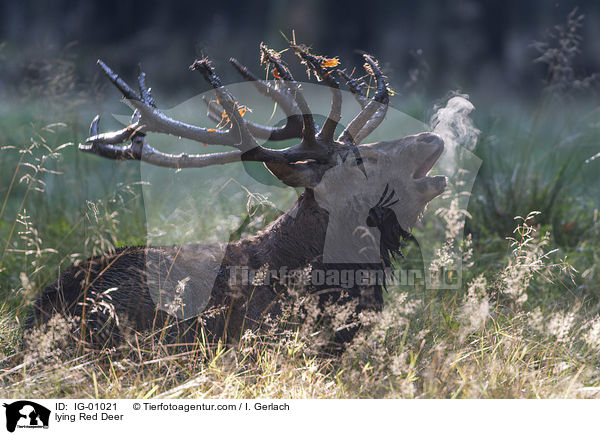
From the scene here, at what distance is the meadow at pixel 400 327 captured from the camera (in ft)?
8.52

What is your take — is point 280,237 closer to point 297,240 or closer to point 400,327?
point 297,240

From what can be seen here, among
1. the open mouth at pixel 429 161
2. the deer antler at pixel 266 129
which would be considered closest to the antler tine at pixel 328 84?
the deer antler at pixel 266 129

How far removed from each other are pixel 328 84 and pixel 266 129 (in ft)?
1.55

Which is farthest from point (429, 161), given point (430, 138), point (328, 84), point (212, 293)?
point (212, 293)

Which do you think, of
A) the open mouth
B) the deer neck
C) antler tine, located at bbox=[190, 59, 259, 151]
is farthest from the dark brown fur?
the open mouth

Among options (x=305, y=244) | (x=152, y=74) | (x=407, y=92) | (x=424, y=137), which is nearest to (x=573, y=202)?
(x=407, y=92)

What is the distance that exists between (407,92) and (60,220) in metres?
3.58

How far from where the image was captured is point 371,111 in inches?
122

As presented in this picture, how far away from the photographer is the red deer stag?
2900 mm

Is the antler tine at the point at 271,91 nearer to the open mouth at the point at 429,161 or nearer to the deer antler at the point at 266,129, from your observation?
the deer antler at the point at 266,129

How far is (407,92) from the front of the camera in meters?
6.31
